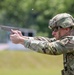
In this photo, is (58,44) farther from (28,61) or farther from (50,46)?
(28,61)

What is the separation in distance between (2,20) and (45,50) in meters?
59.2

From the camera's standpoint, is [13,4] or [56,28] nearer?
[56,28]

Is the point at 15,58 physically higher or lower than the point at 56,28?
lower

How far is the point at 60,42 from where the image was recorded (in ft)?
20.2

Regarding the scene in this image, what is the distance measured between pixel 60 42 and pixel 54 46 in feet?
0.30

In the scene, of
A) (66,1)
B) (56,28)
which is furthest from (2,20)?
(56,28)

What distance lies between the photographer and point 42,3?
Result: 3466cm

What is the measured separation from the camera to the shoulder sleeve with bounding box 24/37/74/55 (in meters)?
6.12

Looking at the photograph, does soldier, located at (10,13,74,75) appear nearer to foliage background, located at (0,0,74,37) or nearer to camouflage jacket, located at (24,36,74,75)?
camouflage jacket, located at (24,36,74,75)

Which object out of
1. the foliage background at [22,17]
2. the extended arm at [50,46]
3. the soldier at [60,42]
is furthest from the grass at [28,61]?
the extended arm at [50,46]

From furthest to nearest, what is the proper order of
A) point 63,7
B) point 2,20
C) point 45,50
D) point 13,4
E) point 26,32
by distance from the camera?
point 2,20, point 13,4, point 26,32, point 63,7, point 45,50

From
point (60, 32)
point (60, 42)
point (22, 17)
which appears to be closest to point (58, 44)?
point (60, 42)

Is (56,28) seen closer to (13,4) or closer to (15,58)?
(15,58)

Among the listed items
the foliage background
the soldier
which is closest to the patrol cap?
the soldier
